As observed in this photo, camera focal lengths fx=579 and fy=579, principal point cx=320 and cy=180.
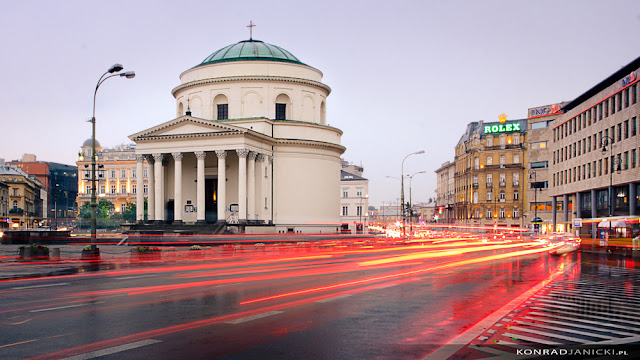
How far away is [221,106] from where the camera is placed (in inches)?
2653

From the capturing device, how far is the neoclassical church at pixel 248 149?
5909cm

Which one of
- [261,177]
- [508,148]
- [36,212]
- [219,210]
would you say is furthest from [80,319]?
[36,212]

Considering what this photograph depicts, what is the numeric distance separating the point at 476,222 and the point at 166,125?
72349 millimetres

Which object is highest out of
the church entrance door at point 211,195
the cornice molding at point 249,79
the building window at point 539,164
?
the cornice molding at point 249,79

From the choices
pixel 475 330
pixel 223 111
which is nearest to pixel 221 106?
pixel 223 111

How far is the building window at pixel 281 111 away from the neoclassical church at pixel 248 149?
0.12 meters

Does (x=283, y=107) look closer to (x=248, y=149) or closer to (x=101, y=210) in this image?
(x=248, y=149)

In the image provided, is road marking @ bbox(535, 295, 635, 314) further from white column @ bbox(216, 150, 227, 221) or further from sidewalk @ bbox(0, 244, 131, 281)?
white column @ bbox(216, 150, 227, 221)

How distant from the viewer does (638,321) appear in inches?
448

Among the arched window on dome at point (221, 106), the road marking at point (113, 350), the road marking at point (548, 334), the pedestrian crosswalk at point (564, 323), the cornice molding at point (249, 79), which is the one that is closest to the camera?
the road marking at point (113, 350)

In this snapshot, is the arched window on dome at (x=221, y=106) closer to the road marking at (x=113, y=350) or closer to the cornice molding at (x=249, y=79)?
the cornice molding at (x=249, y=79)

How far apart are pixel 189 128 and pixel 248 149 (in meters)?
6.58

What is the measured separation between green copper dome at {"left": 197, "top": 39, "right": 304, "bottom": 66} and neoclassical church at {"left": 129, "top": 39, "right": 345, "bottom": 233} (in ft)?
0.47

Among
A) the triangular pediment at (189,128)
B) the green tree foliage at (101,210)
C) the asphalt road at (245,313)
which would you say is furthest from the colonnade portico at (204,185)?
the green tree foliage at (101,210)
